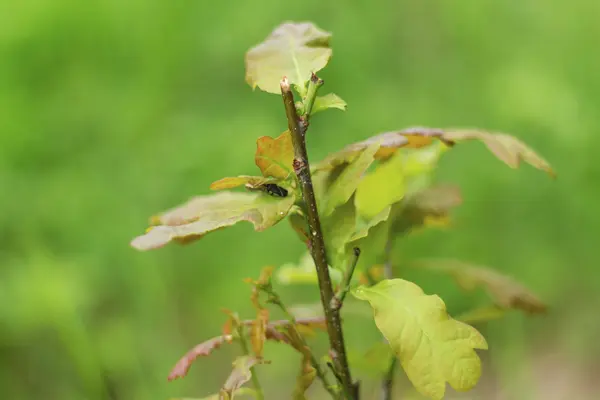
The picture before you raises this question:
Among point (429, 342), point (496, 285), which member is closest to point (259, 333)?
point (429, 342)

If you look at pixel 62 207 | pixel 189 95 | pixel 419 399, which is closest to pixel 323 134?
pixel 189 95

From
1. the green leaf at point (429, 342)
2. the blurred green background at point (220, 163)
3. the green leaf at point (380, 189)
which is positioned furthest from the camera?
the blurred green background at point (220, 163)

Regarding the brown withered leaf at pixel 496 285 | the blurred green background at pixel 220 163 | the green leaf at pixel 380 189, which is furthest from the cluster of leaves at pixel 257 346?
the blurred green background at pixel 220 163

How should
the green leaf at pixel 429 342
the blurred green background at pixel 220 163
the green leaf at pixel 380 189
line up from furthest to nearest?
the blurred green background at pixel 220 163 → the green leaf at pixel 380 189 → the green leaf at pixel 429 342

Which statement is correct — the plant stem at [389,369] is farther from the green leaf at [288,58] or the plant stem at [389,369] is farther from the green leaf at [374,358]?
the green leaf at [288,58]

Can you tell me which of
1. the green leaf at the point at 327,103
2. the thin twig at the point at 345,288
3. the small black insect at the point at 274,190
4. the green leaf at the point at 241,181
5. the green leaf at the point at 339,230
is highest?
the green leaf at the point at 327,103

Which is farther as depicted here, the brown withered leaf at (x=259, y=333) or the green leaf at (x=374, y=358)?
the green leaf at (x=374, y=358)
